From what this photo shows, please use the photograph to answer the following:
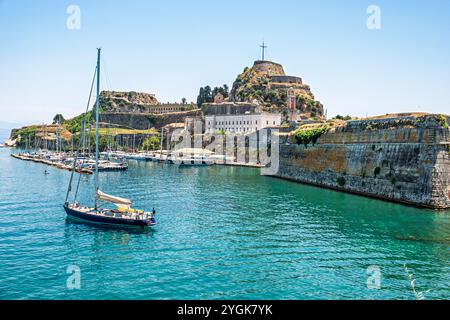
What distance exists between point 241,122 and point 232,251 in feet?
257

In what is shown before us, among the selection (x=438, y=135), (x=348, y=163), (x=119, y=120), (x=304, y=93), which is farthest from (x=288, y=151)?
(x=119, y=120)

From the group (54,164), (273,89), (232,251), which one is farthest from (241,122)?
(232,251)

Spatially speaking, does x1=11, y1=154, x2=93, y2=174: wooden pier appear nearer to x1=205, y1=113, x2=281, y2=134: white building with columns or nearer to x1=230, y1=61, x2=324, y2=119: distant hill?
x1=205, y1=113, x2=281, y2=134: white building with columns

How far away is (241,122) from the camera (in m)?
98.0

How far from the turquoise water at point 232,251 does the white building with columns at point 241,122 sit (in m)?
58.8

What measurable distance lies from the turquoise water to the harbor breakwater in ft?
7.76

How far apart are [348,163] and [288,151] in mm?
14574

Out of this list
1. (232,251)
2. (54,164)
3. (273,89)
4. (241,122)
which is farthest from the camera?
(273,89)

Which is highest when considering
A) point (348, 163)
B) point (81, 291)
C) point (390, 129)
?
point (390, 129)

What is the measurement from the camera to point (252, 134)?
84.9 metres

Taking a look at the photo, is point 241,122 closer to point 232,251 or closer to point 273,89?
point 273,89

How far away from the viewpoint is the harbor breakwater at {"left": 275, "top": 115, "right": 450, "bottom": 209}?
33.1m

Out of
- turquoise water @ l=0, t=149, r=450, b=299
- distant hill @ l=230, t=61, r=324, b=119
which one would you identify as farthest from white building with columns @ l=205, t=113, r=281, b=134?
turquoise water @ l=0, t=149, r=450, b=299

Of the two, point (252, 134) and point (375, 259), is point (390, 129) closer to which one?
point (375, 259)
